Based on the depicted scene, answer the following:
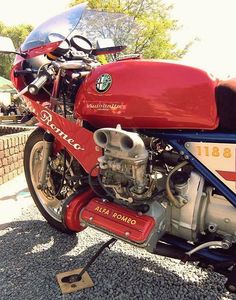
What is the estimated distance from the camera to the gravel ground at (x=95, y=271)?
219 centimetres

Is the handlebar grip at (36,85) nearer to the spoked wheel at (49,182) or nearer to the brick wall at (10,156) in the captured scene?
the spoked wheel at (49,182)

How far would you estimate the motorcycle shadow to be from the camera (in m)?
2.19

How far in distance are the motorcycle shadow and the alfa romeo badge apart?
1.26m

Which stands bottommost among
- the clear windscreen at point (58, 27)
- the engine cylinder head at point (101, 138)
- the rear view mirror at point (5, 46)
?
the engine cylinder head at point (101, 138)

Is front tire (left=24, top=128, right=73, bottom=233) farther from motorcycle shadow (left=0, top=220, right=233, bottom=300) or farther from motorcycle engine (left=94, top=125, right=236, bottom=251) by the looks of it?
motorcycle engine (left=94, top=125, right=236, bottom=251)

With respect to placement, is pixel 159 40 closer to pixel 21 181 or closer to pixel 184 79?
pixel 21 181

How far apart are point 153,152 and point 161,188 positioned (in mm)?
214

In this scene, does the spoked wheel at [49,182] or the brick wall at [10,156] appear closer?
the spoked wheel at [49,182]

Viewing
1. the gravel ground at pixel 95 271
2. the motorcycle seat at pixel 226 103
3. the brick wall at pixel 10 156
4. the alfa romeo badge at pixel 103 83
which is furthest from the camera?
the brick wall at pixel 10 156

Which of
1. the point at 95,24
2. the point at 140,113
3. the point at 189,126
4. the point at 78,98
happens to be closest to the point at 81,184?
the point at 78,98

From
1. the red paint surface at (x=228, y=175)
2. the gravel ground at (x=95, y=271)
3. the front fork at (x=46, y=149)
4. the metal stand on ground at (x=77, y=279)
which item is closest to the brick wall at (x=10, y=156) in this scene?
the gravel ground at (x=95, y=271)

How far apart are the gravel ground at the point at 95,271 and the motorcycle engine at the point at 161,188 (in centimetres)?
45

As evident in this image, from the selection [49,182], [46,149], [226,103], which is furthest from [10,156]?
[226,103]

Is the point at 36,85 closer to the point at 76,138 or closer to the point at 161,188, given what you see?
the point at 76,138
